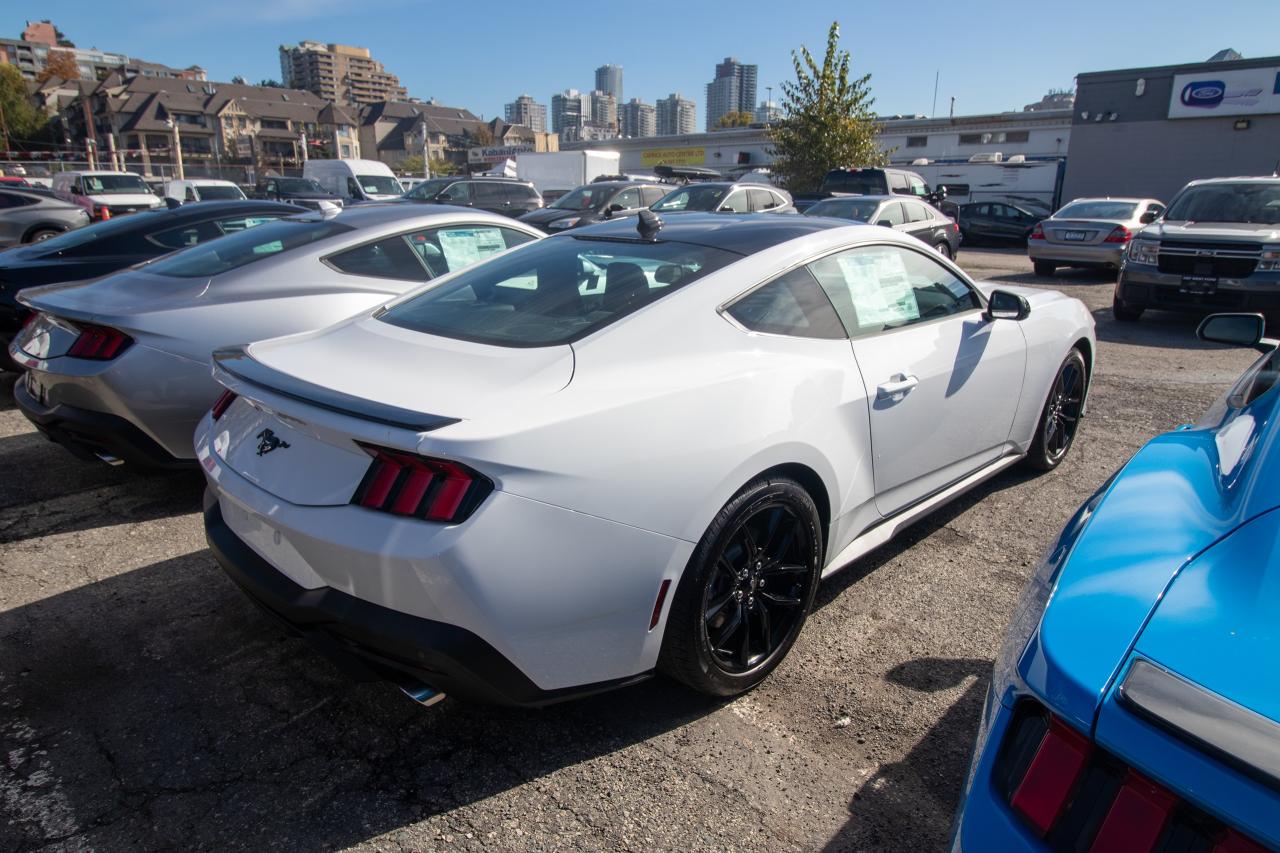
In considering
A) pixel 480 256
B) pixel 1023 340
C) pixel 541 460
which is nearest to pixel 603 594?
pixel 541 460

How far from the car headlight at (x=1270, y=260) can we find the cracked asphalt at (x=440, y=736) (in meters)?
7.14

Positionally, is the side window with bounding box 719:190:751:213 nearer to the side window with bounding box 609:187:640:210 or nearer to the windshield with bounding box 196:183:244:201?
the side window with bounding box 609:187:640:210

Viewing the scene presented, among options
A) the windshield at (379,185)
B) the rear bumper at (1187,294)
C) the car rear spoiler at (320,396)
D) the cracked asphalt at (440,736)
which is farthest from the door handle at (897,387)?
the windshield at (379,185)

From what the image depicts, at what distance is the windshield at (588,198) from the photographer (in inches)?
620

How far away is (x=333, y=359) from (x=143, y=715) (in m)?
1.31

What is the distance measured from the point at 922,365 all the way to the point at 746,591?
4.29 feet

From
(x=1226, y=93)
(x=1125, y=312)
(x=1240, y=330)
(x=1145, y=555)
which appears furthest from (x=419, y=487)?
(x=1226, y=93)

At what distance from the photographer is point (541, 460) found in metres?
2.02

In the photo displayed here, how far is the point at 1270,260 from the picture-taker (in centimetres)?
843

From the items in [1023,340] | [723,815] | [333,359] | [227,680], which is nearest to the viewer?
[723,815]

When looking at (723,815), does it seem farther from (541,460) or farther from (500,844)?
(541,460)

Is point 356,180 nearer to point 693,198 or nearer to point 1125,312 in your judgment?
point 693,198

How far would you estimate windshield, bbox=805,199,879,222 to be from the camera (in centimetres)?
1240

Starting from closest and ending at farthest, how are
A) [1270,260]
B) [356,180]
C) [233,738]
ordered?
[233,738] < [1270,260] < [356,180]
